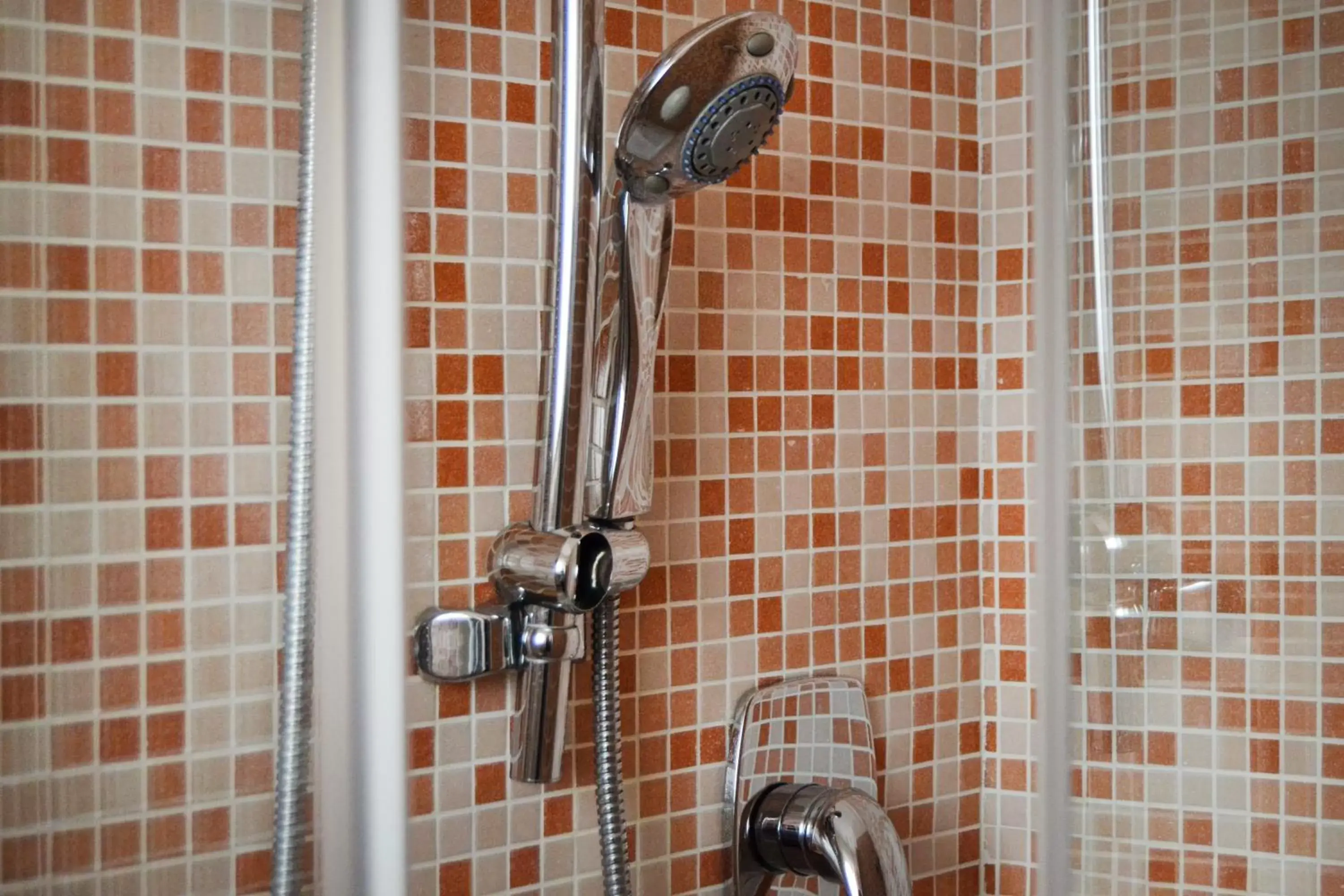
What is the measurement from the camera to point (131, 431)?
49 cm

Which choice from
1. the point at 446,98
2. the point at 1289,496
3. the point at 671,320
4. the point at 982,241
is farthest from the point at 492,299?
the point at 982,241

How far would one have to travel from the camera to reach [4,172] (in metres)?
0.48

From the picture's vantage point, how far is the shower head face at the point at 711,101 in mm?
649

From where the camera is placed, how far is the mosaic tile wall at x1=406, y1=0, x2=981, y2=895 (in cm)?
61

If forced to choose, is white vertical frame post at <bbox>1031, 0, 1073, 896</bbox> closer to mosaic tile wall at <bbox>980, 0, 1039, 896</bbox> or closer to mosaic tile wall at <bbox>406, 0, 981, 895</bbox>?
mosaic tile wall at <bbox>406, 0, 981, 895</bbox>

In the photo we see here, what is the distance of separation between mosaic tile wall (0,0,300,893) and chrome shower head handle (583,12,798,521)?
21cm

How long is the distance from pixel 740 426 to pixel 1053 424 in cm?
30

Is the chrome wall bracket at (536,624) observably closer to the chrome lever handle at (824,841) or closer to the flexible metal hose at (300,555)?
the flexible metal hose at (300,555)

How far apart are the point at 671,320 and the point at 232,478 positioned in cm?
40

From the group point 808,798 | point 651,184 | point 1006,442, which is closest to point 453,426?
point 651,184

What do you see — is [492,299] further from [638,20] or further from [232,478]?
[638,20]

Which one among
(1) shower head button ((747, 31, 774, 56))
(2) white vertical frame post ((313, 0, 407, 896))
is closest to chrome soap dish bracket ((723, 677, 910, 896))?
(2) white vertical frame post ((313, 0, 407, 896))

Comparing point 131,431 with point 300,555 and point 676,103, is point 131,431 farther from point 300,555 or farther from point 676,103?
point 676,103

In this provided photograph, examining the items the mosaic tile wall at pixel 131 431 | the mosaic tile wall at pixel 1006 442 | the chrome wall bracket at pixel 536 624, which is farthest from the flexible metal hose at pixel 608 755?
the mosaic tile wall at pixel 1006 442
